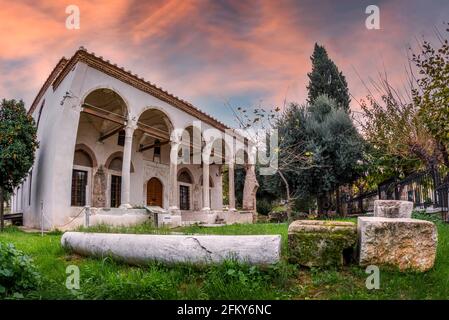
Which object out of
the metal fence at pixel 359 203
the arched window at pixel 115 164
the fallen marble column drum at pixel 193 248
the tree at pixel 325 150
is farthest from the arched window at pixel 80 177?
the metal fence at pixel 359 203

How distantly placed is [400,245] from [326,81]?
70.6ft

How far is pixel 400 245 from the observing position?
141 inches

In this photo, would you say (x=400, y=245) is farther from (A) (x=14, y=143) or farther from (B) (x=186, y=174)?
(B) (x=186, y=174)

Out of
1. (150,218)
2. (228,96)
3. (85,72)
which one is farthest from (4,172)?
(228,96)

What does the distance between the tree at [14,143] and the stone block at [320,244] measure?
1208cm

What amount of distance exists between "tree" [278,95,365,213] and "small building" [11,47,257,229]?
3476 millimetres

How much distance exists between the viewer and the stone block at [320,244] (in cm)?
368

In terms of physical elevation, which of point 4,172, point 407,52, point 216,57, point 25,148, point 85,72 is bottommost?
point 4,172

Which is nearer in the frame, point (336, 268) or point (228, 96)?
point (336, 268)

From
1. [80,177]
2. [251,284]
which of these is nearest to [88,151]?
[80,177]
